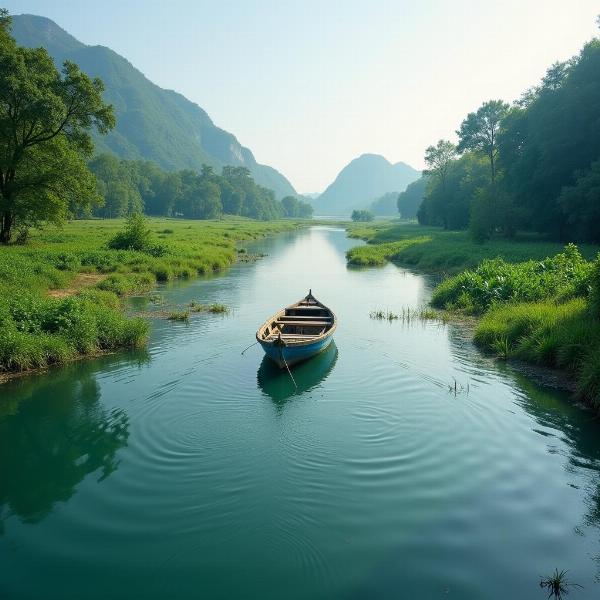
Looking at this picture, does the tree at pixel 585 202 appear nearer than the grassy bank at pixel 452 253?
Yes

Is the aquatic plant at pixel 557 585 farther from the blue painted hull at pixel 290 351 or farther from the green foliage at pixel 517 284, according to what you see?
the green foliage at pixel 517 284

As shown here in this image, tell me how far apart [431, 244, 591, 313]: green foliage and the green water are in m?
6.92

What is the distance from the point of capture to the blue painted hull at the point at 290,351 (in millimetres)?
15062

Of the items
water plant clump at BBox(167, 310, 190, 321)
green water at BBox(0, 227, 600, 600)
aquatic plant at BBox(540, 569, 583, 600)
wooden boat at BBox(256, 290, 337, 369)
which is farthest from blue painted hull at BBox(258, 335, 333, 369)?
aquatic plant at BBox(540, 569, 583, 600)

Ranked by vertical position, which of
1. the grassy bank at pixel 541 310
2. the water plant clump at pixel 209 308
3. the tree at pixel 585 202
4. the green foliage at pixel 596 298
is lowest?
the water plant clump at pixel 209 308

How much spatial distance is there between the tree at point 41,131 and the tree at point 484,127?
47517mm

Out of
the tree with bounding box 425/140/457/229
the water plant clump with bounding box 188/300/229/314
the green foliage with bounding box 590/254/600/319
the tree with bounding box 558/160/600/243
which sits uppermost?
the tree with bounding box 425/140/457/229

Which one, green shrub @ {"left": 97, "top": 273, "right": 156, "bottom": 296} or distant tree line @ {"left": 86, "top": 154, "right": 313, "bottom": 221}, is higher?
distant tree line @ {"left": 86, "top": 154, "right": 313, "bottom": 221}

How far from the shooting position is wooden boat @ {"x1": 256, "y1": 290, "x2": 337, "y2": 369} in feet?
49.9

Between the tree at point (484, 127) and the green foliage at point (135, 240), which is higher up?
the tree at point (484, 127)

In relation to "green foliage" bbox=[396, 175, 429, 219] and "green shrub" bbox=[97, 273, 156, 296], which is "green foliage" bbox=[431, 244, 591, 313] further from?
"green foliage" bbox=[396, 175, 429, 219]

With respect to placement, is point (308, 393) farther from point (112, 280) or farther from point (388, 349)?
point (112, 280)

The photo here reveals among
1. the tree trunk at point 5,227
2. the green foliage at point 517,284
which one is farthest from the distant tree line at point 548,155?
the tree trunk at point 5,227

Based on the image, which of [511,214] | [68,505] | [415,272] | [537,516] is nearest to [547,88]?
[511,214]
